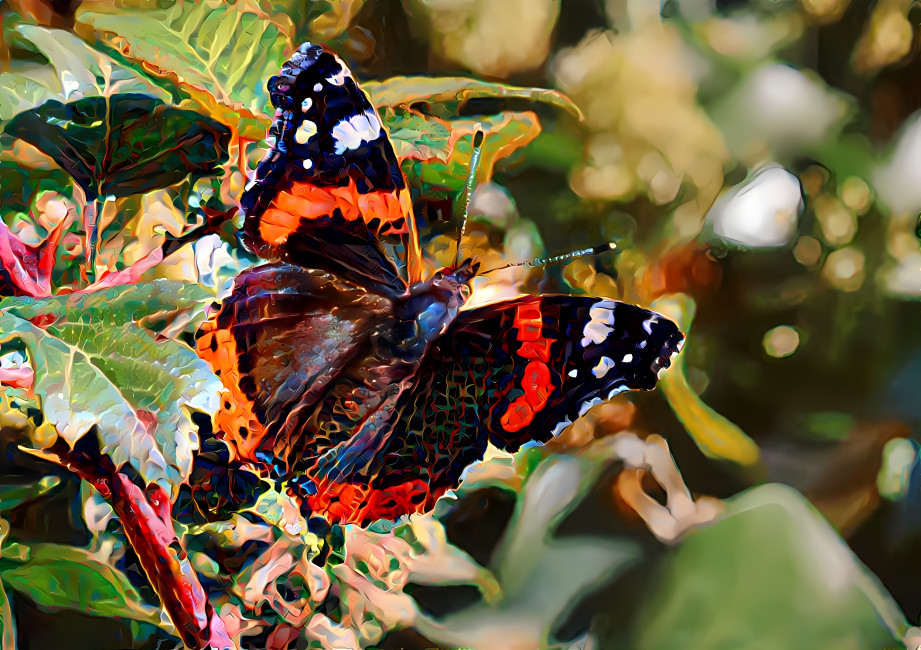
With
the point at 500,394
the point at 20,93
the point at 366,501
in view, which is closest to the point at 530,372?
the point at 500,394

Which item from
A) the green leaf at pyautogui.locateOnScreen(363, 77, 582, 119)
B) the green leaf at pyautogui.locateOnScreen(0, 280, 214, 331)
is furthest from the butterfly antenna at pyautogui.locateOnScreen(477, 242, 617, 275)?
the green leaf at pyautogui.locateOnScreen(0, 280, 214, 331)

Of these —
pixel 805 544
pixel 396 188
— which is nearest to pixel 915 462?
pixel 805 544

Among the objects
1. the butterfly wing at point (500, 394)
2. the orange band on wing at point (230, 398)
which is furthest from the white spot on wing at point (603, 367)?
the orange band on wing at point (230, 398)

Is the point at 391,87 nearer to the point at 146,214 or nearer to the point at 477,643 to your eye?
the point at 146,214

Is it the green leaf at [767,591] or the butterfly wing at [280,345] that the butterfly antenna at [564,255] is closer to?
the butterfly wing at [280,345]

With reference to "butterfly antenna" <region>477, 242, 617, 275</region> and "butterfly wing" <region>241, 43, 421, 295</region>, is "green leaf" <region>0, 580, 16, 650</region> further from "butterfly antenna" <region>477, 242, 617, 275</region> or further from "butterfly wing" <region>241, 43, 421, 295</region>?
"butterfly antenna" <region>477, 242, 617, 275</region>

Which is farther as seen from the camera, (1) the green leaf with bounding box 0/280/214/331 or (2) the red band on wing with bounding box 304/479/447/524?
(2) the red band on wing with bounding box 304/479/447/524

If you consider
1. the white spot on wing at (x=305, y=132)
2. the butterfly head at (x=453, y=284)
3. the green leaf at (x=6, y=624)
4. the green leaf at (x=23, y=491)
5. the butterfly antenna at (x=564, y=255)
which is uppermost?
the white spot on wing at (x=305, y=132)

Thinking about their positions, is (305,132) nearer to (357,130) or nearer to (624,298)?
(357,130)
